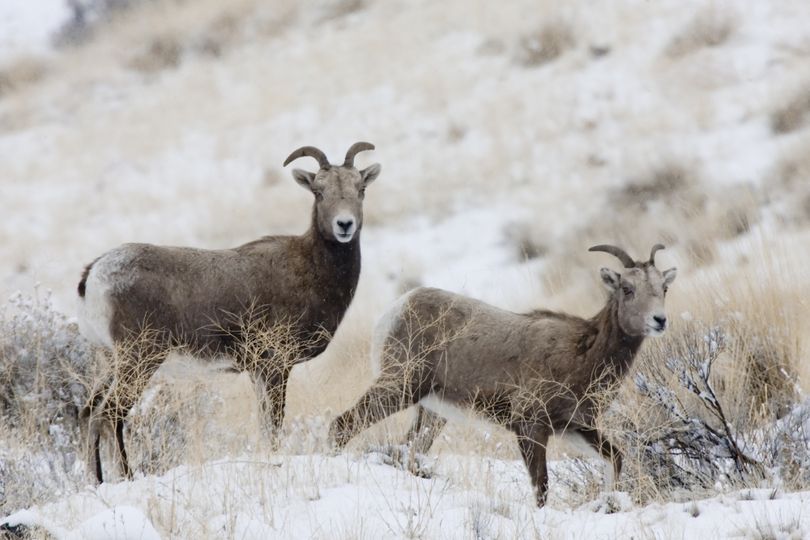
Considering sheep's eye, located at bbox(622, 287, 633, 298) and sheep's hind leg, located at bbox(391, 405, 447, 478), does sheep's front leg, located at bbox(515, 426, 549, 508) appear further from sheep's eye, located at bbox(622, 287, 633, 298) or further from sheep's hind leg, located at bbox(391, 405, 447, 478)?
sheep's eye, located at bbox(622, 287, 633, 298)

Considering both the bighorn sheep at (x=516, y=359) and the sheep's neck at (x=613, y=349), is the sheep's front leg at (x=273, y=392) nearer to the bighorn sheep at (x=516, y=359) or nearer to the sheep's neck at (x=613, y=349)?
the bighorn sheep at (x=516, y=359)

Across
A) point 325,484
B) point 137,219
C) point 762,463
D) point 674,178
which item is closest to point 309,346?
point 325,484

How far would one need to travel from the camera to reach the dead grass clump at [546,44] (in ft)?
58.6

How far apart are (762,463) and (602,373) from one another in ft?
3.13

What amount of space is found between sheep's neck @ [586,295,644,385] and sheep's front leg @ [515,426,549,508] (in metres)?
0.51

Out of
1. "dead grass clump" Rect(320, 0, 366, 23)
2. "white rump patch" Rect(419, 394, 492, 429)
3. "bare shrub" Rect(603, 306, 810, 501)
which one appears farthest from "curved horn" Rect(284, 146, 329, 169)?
"dead grass clump" Rect(320, 0, 366, 23)

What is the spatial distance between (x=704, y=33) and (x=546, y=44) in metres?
2.41

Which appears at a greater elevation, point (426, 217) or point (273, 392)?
point (426, 217)

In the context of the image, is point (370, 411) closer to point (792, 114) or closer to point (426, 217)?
point (426, 217)

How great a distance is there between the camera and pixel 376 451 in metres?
6.15

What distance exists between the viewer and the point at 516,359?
6.55 m

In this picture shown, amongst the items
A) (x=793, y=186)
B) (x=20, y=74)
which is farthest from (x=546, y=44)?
(x=20, y=74)

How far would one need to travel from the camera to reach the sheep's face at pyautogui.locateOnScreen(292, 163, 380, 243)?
6875 millimetres

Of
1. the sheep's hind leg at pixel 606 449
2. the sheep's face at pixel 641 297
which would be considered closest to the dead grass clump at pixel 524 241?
the sheep's face at pixel 641 297
